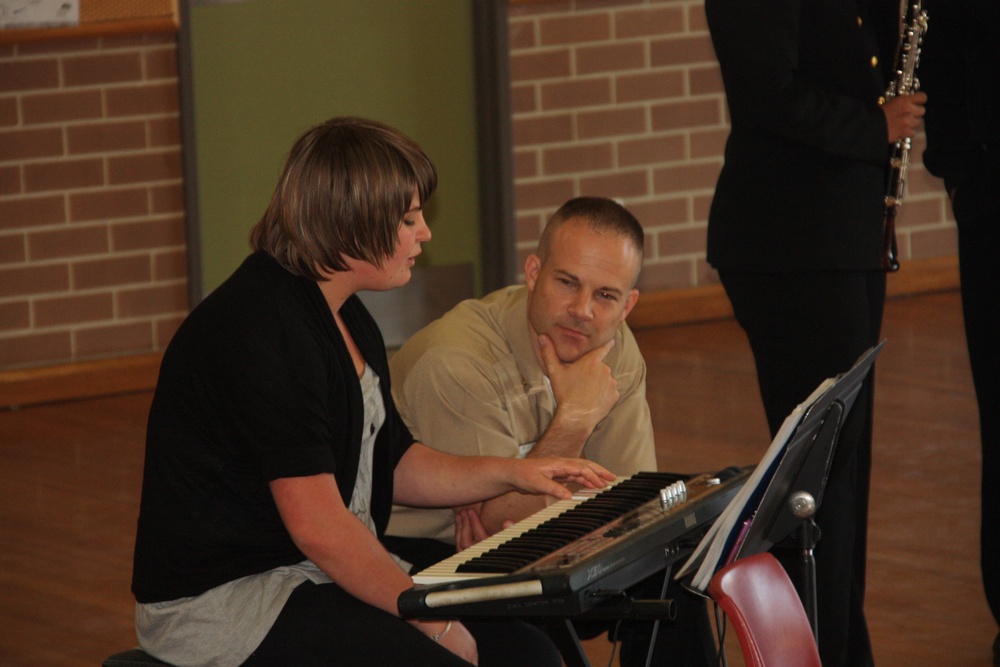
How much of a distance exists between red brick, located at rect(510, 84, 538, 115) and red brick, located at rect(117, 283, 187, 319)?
1601 millimetres

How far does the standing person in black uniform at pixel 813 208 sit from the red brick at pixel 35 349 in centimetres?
361

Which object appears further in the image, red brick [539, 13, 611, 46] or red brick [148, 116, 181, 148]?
red brick [539, 13, 611, 46]

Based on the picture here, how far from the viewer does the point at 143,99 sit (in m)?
6.02

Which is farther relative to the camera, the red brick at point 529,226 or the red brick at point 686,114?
the red brick at point 686,114

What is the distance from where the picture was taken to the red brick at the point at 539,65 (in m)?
6.63

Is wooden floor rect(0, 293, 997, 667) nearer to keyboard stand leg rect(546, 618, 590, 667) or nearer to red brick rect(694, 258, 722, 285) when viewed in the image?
red brick rect(694, 258, 722, 285)

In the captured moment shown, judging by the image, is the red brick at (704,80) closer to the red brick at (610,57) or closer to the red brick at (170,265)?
the red brick at (610,57)

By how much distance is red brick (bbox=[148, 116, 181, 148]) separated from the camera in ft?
19.9

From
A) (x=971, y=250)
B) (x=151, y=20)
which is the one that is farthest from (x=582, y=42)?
(x=971, y=250)

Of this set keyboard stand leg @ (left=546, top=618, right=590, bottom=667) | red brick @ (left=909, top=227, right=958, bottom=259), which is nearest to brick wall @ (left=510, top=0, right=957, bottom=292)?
red brick @ (left=909, top=227, right=958, bottom=259)

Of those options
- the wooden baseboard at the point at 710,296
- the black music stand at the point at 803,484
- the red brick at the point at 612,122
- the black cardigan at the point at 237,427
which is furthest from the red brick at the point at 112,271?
the black music stand at the point at 803,484

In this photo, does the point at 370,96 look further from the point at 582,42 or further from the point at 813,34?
the point at 813,34

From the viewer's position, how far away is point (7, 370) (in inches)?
231

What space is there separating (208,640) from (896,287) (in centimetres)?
558
